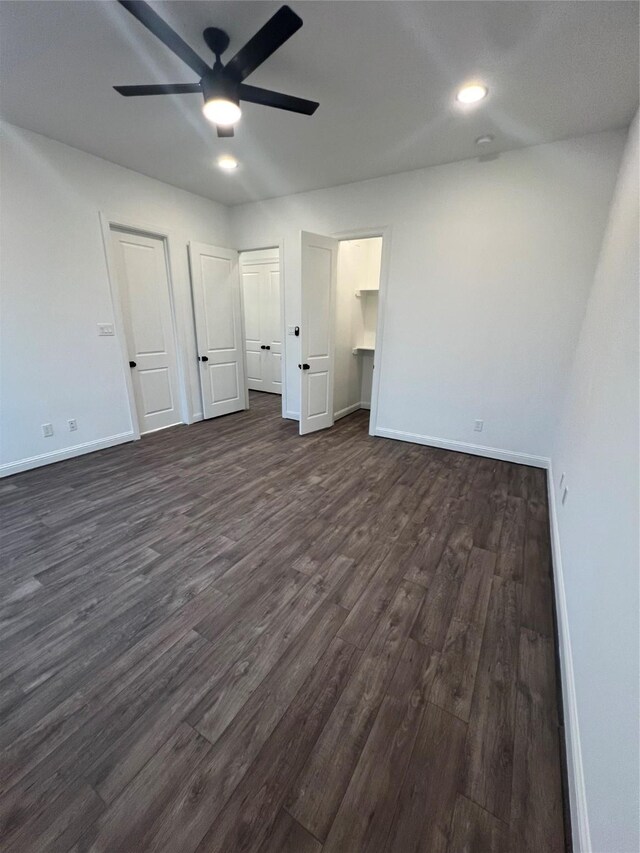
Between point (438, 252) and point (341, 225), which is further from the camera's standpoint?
point (341, 225)

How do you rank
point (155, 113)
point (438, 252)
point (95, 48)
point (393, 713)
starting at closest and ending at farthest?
point (393, 713) → point (95, 48) → point (155, 113) → point (438, 252)

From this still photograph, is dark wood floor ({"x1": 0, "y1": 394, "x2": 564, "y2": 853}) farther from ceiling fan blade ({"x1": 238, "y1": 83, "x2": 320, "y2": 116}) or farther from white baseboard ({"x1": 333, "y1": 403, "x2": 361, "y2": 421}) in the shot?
ceiling fan blade ({"x1": 238, "y1": 83, "x2": 320, "y2": 116})

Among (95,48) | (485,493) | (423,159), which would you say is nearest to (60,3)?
(95,48)

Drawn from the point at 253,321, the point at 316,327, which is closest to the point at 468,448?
the point at 316,327

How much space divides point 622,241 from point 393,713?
2.70m

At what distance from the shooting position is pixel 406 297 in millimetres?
3779

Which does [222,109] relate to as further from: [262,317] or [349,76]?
[262,317]

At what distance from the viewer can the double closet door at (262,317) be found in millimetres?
5910

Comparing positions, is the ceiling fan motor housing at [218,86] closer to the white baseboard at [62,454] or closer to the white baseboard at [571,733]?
the white baseboard at [571,733]

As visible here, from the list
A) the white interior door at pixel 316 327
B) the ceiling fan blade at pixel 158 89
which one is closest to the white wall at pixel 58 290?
the ceiling fan blade at pixel 158 89

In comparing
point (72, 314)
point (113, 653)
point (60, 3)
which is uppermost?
point (60, 3)

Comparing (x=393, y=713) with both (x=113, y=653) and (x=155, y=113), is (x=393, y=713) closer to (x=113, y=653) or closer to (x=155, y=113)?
(x=113, y=653)

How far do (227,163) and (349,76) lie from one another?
5.79 feet

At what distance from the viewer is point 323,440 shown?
4.18m
